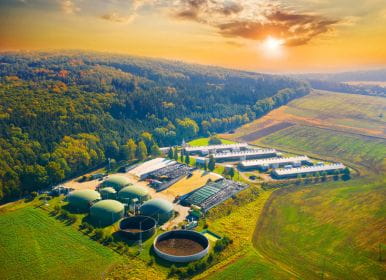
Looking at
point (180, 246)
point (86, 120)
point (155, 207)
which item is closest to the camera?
point (180, 246)

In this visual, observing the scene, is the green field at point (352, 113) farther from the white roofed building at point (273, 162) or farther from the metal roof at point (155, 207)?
the metal roof at point (155, 207)

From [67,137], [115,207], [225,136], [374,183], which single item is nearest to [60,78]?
[67,137]

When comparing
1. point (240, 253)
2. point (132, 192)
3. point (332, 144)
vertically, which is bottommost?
point (240, 253)

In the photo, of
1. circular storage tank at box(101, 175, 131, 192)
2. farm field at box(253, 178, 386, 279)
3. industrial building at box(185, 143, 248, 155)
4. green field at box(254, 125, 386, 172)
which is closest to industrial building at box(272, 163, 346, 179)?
farm field at box(253, 178, 386, 279)

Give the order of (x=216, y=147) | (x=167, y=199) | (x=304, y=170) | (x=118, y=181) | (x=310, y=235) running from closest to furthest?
1. (x=310, y=235)
2. (x=167, y=199)
3. (x=118, y=181)
4. (x=304, y=170)
5. (x=216, y=147)

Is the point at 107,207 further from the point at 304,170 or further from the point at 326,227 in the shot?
the point at 304,170

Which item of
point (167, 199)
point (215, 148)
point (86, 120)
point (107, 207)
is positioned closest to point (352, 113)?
point (215, 148)
